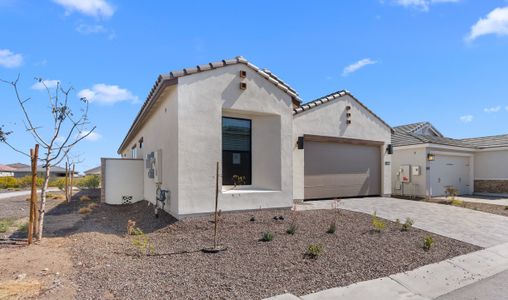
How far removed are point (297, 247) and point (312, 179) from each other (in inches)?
258

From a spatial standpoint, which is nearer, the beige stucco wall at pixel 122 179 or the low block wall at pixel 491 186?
the beige stucco wall at pixel 122 179

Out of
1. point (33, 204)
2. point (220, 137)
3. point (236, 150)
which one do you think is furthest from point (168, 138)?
point (33, 204)

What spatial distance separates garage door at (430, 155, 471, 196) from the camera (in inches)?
669

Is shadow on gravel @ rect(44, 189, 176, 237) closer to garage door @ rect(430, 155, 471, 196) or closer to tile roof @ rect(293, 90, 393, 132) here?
tile roof @ rect(293, 90, 393, 132)

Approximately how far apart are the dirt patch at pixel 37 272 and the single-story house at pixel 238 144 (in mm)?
2930

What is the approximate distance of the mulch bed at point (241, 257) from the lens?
460 cm

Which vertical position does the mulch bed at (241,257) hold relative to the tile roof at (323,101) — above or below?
below

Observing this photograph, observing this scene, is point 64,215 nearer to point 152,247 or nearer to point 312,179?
point 152,247

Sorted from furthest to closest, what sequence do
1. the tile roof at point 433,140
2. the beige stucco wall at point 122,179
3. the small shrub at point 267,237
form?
the tile roof at point 433,140
the beige stucco wall at point 122,179
the small shrub at point 267,237

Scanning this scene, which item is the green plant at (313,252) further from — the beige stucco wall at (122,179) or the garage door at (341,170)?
the beige stucco wall at (122,179)

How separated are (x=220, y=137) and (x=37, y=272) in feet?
16.5

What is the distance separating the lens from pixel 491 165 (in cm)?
1892

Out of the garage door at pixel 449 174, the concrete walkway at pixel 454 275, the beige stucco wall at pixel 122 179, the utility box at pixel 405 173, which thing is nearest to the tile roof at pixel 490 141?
the garage door at pixel 449 174

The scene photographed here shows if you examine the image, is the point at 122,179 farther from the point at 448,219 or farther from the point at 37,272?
the point at 448,219
